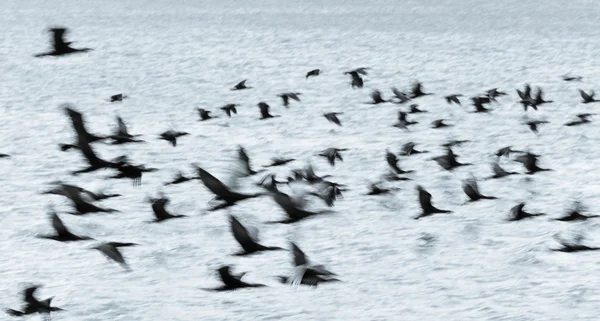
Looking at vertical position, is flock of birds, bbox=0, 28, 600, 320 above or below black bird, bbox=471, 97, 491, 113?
above

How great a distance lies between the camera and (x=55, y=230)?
16.0 feet

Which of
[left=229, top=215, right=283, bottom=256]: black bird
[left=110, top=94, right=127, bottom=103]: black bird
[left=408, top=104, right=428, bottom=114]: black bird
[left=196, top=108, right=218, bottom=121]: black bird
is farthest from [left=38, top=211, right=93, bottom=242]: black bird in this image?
[left=110, top=94, right=127, bottom=103]: black bird

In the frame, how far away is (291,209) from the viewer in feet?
17.1

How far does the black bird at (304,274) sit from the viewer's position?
4121 mm

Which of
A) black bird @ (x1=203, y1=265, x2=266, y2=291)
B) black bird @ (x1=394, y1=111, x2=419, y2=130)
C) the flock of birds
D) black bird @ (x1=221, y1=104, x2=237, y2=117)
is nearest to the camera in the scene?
black bird @ (x1=203, y1=265, x2=266, y2=291)

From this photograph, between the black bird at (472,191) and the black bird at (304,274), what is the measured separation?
1629mm

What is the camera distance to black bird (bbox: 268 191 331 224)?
5.20 metres

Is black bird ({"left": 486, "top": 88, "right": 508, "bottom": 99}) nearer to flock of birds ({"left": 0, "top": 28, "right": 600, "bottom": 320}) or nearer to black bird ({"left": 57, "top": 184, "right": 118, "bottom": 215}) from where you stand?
flock of birds ({"left": 0, "top": 28, "right": 600, "bottom": 320})

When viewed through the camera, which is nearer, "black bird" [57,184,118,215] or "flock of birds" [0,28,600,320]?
"flock of birds" [0,28,600,320]

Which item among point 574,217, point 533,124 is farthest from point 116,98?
point 574,217

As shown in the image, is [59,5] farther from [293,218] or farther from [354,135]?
[293,218]

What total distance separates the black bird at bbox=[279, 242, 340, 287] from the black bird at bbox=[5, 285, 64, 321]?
1012 mm

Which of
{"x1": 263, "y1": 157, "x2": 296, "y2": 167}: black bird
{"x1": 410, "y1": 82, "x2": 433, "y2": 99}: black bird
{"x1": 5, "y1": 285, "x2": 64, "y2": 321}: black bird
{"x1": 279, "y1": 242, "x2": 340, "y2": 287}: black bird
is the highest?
{"x1": 5, "y1": 285, "x2": 64, "y2": 321}: black bird

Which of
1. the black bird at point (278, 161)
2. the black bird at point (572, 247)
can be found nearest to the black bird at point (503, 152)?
the black bird at point (278, 161)
